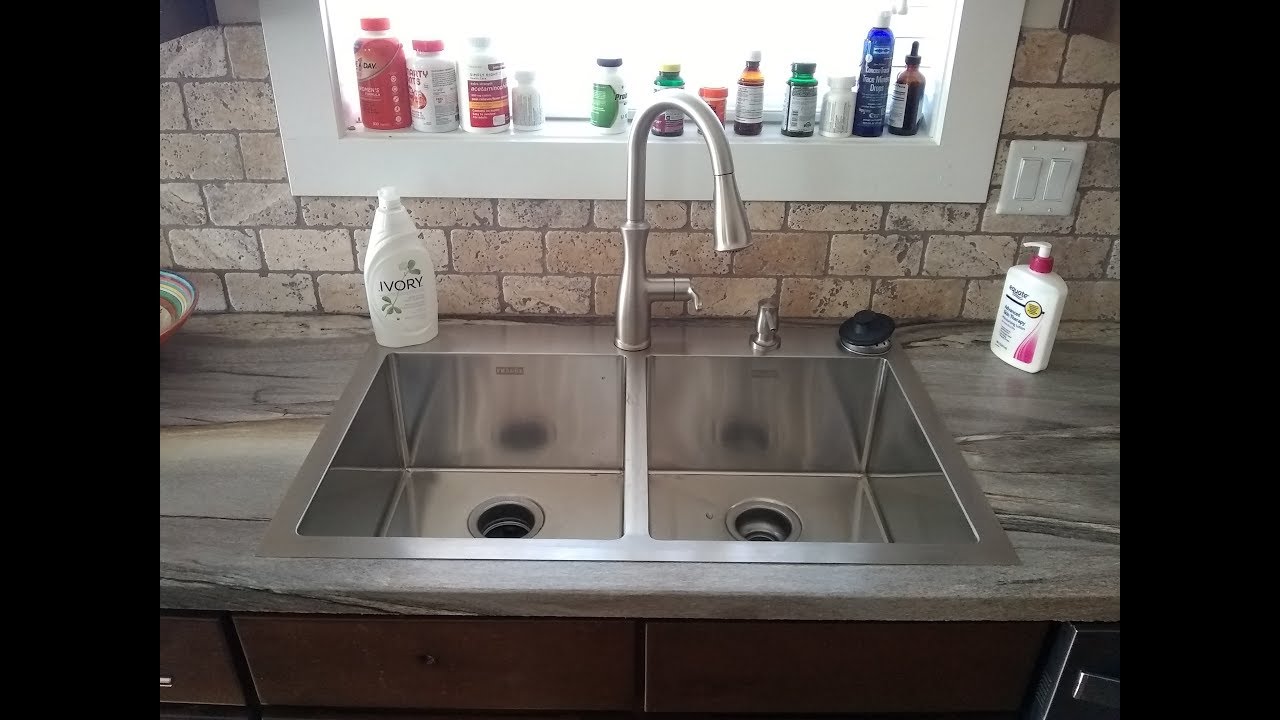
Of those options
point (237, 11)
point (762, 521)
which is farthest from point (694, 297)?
point (237, 11)

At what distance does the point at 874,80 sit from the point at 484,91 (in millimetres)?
567

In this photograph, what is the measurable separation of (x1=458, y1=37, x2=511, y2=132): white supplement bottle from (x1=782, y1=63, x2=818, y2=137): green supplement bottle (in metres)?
0.42

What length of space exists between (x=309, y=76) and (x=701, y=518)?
849 mm

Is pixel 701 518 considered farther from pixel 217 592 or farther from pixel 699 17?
pixel 699 17

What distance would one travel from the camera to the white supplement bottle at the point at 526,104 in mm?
1263

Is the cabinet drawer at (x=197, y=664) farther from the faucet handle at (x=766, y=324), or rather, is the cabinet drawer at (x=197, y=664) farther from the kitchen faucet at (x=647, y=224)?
the faucet handle at (x=766, y=324)

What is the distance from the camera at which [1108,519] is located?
0.97m

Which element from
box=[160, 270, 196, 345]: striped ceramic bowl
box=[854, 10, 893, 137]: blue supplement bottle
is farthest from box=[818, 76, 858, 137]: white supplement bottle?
box=[160, 270, 196, 345]: striped ceramic bowl

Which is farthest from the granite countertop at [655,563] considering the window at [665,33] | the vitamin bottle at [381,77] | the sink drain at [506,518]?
the window at [665,33]

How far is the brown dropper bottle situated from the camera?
1.26 metres

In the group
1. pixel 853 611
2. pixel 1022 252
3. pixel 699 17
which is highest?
pixel 699 17
